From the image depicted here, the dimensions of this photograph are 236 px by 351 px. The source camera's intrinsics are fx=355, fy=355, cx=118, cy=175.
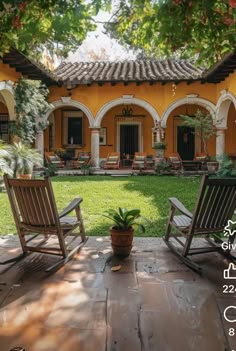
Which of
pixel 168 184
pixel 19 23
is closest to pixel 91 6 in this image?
pixel 19 23

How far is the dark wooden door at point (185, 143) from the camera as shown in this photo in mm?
16875

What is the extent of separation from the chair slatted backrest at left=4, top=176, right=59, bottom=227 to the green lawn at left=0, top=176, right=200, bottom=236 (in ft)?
4.85

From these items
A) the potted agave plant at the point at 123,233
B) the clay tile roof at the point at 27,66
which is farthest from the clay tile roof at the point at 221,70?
the potted agave plant at the point at 123,233

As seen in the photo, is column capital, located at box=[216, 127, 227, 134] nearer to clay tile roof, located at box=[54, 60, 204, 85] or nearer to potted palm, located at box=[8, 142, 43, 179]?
clay tile roof, located at box=[54, 60, 204, 85]

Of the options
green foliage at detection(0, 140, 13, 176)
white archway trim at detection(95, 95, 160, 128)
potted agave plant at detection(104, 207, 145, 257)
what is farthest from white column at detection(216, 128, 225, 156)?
potted agave plant at detection(104, 207, 145, 257)

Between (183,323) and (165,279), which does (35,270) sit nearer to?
(165,279)

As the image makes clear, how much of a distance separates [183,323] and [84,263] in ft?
4.74

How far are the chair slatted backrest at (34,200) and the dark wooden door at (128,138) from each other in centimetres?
1355

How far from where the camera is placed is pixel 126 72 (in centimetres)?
1519

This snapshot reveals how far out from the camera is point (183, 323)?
7.77 feet

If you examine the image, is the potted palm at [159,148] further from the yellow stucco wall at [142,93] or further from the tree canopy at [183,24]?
the tree canopy at [183,24]

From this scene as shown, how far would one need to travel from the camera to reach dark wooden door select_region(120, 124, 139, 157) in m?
17.1

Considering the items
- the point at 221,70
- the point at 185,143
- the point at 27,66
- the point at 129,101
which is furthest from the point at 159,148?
the point at 27,66

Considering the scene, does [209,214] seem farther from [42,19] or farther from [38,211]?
[42,19]
